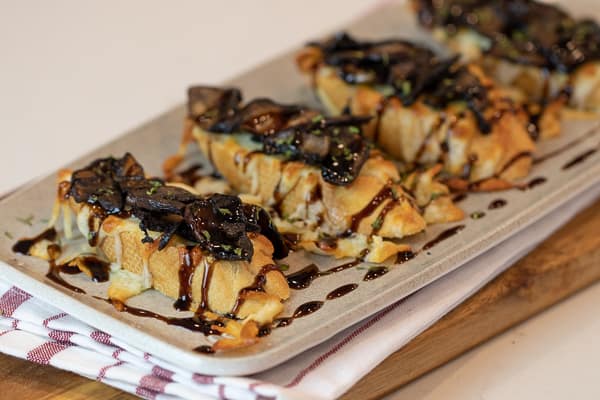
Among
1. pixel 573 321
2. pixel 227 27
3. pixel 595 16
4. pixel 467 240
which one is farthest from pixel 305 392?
pixel 227 27

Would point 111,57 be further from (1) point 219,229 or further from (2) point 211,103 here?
(1) point 219,229

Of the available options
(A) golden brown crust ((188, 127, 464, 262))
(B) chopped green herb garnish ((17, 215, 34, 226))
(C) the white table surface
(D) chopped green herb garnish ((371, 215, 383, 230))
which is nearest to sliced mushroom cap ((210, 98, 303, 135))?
(A) golden brown crust ((188, 127, 464, 262))

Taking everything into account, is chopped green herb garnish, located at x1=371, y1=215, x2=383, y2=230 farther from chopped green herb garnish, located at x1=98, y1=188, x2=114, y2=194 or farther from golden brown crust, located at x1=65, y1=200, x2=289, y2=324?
chopped green herb garnish, located at x1=98, y1=188, x2=114, y2=194

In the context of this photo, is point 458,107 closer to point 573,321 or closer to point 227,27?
point 573,321

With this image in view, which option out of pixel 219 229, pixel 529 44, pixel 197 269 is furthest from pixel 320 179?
Answer: pixel 529 44

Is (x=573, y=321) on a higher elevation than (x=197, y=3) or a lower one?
lower

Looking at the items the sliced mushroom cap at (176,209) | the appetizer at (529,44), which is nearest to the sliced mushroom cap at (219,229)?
the sliced mushroom cap at (176,209)
